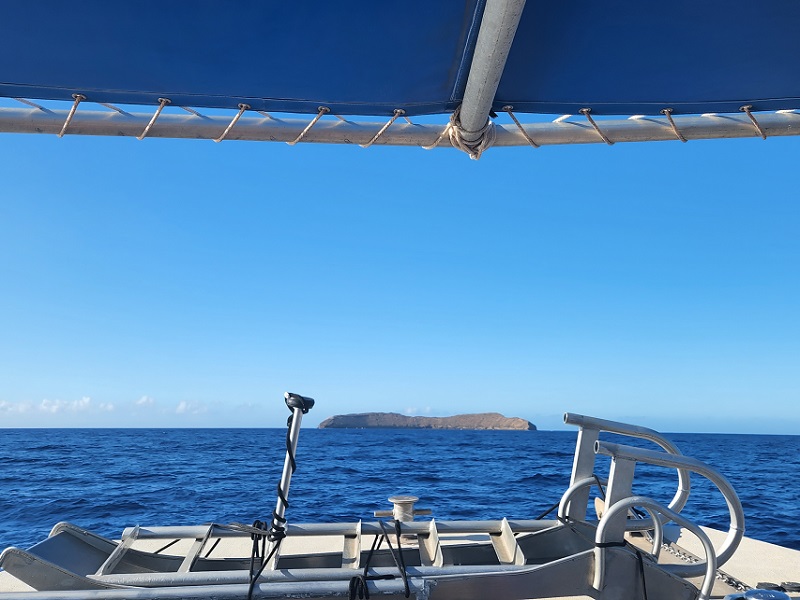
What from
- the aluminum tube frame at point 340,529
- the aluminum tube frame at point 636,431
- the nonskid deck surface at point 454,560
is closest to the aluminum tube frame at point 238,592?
the nonskid deck surface at point 454,560

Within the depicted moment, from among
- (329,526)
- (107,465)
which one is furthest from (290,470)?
(107,465)

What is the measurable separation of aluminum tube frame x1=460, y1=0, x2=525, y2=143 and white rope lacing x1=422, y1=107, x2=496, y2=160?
0.03m

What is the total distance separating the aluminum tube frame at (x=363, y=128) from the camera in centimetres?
418

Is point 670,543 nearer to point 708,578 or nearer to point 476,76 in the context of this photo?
point 708,578

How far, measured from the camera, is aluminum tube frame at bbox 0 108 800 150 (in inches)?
164

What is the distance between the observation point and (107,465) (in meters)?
29.1

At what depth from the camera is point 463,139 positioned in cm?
457

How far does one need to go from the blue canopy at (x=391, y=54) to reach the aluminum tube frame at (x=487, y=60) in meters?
0.25

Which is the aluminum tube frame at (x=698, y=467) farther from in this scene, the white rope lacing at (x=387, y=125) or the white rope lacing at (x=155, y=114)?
the white rope lacing at (x=155, y=114)

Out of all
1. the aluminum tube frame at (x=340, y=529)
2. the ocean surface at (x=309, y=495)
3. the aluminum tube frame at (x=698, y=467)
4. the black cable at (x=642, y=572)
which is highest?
the aluminum tube frame at (x=698, y=467)

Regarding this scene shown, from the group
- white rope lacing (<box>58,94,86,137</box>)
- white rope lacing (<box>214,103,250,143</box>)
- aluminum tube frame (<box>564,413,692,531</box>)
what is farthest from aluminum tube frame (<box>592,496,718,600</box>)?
white rope lacing (<box>58,94,86,137</box>)

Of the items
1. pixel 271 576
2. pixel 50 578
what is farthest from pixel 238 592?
pixel 50 578

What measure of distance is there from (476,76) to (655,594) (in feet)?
11.3

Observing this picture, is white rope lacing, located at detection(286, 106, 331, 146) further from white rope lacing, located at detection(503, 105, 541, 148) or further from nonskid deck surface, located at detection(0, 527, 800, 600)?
nonskid deck surface, located at detection(0, 527, 800, 600)
